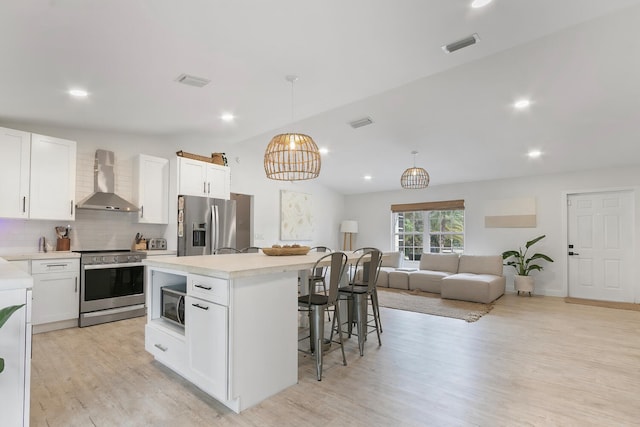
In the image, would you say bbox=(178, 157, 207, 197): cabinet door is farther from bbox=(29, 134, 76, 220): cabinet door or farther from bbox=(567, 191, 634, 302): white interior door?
bbox=(567, 191, 634, 302): white interior door

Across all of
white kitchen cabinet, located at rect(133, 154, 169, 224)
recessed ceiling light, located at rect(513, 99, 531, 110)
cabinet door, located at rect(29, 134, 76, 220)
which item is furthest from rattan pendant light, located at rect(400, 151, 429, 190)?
cabinet door, located at rect(29, 134, 76, 220)

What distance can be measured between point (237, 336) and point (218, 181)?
393cm

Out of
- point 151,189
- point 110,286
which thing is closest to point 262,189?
point 151,189

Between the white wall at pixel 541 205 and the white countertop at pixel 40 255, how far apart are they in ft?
22.3

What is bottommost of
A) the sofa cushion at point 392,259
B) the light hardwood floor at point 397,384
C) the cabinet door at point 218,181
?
the light hardwood floor at point 397,384

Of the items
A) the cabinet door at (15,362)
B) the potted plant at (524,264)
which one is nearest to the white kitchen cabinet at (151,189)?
the cabinet door at (15,362)

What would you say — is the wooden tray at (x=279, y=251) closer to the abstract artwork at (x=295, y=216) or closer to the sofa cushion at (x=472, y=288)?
the sofa cushion at (x=472, y=288)

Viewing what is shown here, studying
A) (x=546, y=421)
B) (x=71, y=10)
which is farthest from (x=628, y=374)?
(x=71, y=10)

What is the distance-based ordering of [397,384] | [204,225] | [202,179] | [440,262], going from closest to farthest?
[397,384]
[204,225]
[202,179]
[440,262]

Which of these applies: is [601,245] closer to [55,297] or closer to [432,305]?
[432,305]

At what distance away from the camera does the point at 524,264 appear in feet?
21.0

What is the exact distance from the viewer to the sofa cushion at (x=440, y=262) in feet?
22.9

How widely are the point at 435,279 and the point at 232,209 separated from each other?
4026mm

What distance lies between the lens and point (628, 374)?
2.77 m
